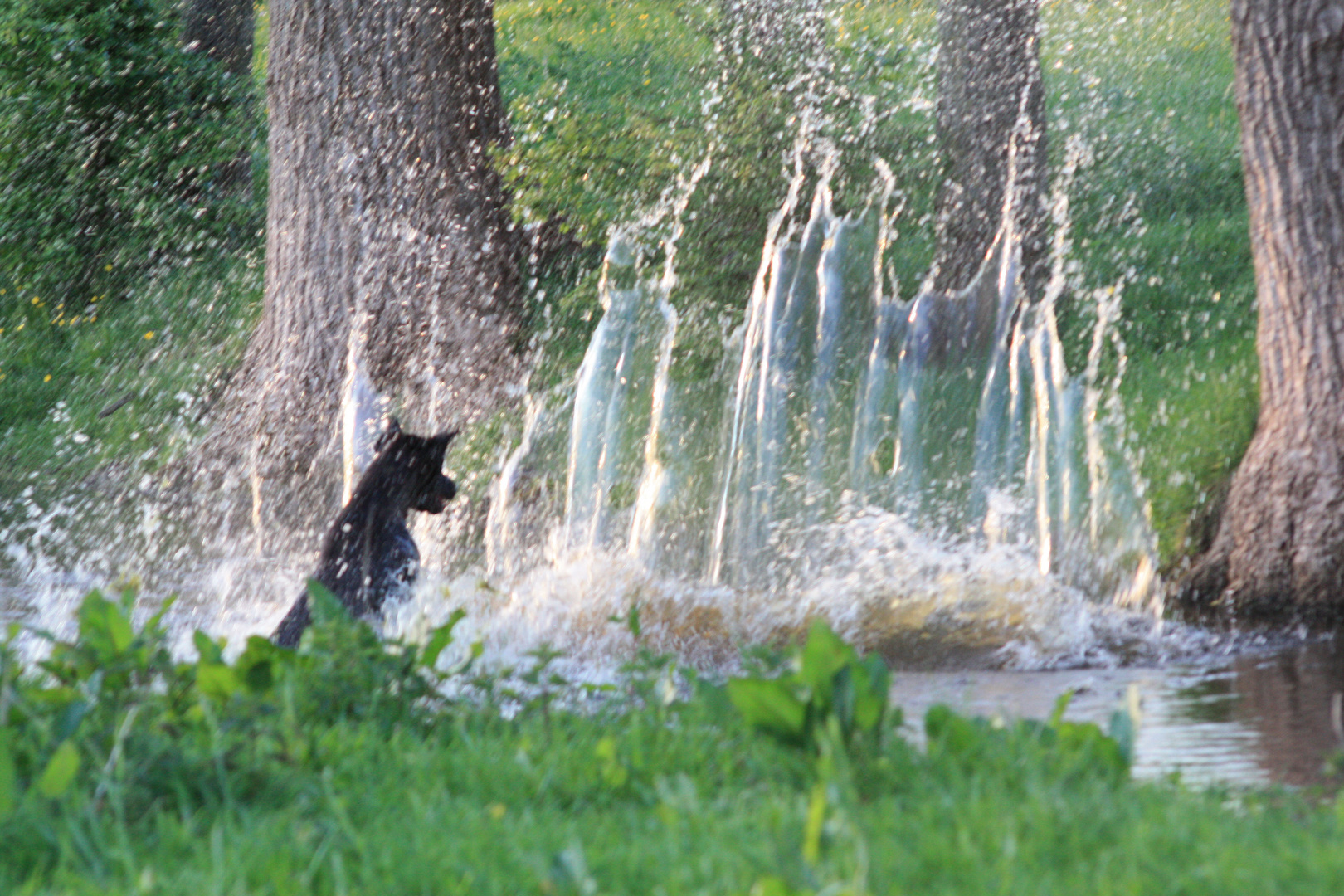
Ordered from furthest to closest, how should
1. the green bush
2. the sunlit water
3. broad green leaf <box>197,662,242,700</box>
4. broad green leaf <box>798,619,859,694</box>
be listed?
the green bush < the sunlit water < broad green leaf <box>197,662,242,700</box> < broad green leaf <box>798,619,859,694</box>

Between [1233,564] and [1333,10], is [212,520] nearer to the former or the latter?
[1233,564]

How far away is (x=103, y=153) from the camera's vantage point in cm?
1204

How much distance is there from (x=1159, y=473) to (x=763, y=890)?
197 inches

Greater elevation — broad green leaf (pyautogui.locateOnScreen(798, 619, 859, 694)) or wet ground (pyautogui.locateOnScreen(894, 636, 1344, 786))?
broad green leaf (pyautogui.locateOnScreen(798, 619, 859, 694))

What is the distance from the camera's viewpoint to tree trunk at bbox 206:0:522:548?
8.61 m

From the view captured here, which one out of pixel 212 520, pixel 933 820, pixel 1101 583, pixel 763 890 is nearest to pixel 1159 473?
pixel 1101 583

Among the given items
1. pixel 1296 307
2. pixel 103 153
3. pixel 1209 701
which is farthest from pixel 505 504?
pixel 103 153

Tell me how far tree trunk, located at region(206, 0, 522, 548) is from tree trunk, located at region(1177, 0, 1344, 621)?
181 inches

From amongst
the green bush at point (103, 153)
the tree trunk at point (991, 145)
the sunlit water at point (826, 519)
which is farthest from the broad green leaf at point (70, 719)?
the green bush at point (103, 153)

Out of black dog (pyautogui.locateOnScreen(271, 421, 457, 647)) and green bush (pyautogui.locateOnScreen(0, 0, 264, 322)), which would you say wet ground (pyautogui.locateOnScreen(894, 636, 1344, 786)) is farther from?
green bush (pyautogui.locateOnScreen(0, 0, 264, 322))

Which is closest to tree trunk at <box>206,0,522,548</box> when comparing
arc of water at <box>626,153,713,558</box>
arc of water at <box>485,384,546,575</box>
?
arc of water at <box>485,384,546,575</box>

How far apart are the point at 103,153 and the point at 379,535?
8.66m

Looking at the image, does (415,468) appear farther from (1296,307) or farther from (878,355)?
(878,355)

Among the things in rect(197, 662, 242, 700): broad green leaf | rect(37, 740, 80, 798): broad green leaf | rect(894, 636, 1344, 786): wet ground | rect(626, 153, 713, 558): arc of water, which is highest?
rect(626, 153, 713, 558): arc of water
